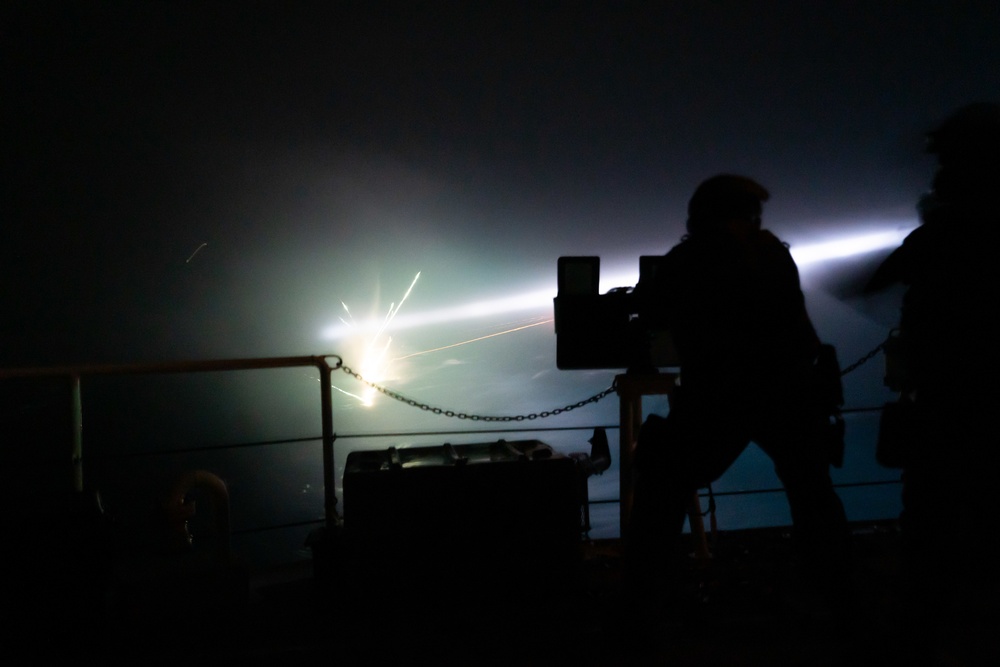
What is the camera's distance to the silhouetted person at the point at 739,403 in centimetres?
166

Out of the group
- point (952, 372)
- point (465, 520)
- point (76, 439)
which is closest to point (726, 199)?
point (952, 372)

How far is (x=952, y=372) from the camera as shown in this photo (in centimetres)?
147

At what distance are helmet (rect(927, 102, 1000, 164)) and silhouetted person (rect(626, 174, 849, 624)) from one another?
46 cm

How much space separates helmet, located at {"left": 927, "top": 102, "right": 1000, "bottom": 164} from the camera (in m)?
1.53

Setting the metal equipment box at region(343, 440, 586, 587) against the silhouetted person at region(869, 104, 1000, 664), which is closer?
the silhouetted person at region(869, 104, 1000, 664)

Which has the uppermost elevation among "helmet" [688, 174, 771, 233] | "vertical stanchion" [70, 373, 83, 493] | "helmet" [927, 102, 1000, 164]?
"helmet" [927, 102, 1000, 164]

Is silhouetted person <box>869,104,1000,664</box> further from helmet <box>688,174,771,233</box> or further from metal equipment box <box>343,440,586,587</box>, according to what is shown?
metal equipment box <box>343,440,586,587</box>

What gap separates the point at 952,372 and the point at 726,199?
2.34 ft

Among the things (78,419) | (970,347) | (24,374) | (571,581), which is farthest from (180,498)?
(970,347)

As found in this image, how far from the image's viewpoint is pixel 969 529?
4.78 ft

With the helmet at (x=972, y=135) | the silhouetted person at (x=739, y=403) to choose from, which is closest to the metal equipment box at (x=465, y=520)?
the silhouetted person at (x=739, y=403)

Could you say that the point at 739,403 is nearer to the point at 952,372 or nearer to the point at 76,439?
the point at 952,372

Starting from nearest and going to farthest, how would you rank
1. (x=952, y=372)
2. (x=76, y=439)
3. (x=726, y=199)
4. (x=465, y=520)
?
(x=952, y=372) < (x=726, y=199) < (x=465, y=520) < (x=76, y=439)

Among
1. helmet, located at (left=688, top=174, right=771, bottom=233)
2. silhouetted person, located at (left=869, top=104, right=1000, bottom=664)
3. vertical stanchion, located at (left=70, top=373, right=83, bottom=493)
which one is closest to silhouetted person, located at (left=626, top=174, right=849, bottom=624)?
helmet, located at (left=688, top=174, right=771, bottom=233)
